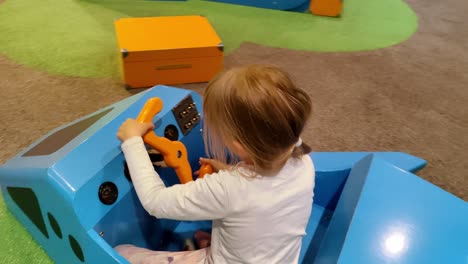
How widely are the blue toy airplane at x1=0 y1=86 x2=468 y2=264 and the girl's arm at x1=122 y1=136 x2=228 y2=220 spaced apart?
57 mm

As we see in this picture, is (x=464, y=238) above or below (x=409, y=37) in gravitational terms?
above

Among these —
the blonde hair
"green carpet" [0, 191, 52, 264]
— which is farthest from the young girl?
"green carpet" [0, 191, 52, 264]

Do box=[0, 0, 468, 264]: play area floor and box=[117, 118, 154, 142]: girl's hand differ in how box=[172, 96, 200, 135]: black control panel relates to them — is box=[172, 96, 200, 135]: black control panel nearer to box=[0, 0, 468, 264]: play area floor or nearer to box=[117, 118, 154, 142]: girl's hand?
box=[117, 118, 154, 142]: girl's hand

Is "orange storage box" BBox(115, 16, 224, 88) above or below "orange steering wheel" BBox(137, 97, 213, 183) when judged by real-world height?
below

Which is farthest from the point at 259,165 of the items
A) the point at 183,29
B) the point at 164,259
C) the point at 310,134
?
the point at 183,29

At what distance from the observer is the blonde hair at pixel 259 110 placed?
1.72ft

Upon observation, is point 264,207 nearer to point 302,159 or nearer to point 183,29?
point 302,159

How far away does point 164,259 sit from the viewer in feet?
2.36

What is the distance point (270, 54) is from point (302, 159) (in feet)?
4.42

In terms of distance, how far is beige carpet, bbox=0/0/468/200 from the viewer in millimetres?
1348

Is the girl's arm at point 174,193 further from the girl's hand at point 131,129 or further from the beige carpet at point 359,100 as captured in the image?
the beige carpet at point 359,100

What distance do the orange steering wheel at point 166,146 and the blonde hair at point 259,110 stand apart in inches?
6.1

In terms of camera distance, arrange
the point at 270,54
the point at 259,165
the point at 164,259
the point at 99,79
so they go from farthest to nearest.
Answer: the point at 270,54 → the point at 99,79 → the point at 164,259 → the point at 259,165

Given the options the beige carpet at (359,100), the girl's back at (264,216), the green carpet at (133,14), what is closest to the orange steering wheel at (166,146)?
the girl's back at (264,216)
